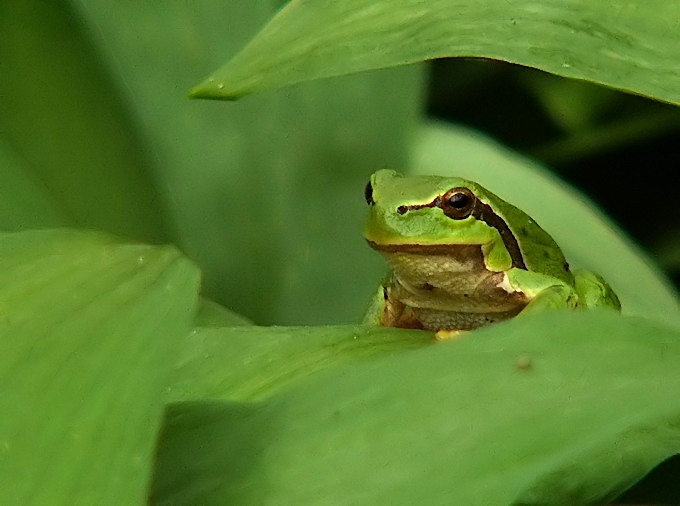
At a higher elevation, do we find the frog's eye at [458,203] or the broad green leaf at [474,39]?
the broad green leaf at [474,39]

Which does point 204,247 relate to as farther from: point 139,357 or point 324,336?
point 139,357

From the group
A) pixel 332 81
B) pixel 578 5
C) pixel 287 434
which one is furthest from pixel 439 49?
pixel 332 81

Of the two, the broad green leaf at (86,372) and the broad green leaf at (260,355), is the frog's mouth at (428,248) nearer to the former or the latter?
the broad green leaf at (260,355)

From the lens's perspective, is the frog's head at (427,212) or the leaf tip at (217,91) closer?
the leaf tip at (217,91)

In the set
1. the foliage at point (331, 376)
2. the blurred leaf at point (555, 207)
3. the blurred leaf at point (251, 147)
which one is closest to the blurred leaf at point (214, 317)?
the foliage at point (331, 376)

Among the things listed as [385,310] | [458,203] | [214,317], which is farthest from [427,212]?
[214,317]
